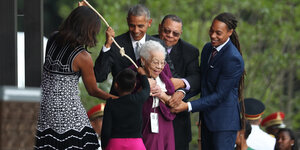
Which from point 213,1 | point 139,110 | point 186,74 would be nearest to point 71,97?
point 139,110

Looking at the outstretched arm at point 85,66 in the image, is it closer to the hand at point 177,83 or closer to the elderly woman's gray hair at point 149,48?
the elderly woman's gray hair at point 149,48

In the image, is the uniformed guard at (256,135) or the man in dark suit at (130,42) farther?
the uniformed guard at (256,135)

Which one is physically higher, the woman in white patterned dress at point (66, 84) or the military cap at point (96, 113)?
the woman in white patterned dress at point (66, 84)

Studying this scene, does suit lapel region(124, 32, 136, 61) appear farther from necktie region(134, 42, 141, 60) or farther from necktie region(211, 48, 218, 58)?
necktie region(211, 48, 218, 58)

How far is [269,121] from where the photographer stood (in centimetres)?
946

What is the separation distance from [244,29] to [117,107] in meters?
7.87

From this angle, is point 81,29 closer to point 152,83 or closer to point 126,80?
point 126,80

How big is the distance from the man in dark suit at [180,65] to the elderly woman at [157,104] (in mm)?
140

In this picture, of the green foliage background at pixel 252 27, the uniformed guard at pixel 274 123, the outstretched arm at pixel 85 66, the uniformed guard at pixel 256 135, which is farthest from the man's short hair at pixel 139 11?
the green foliage background at pixel 252 27

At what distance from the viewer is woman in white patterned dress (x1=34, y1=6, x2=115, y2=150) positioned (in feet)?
16.0

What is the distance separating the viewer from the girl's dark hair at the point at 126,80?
5.30 m

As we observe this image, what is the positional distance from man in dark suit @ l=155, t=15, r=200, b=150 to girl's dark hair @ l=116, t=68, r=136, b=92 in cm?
64

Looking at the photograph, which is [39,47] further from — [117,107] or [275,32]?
[275,32]

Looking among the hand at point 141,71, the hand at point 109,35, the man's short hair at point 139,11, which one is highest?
the man's short hair at point 139,11
